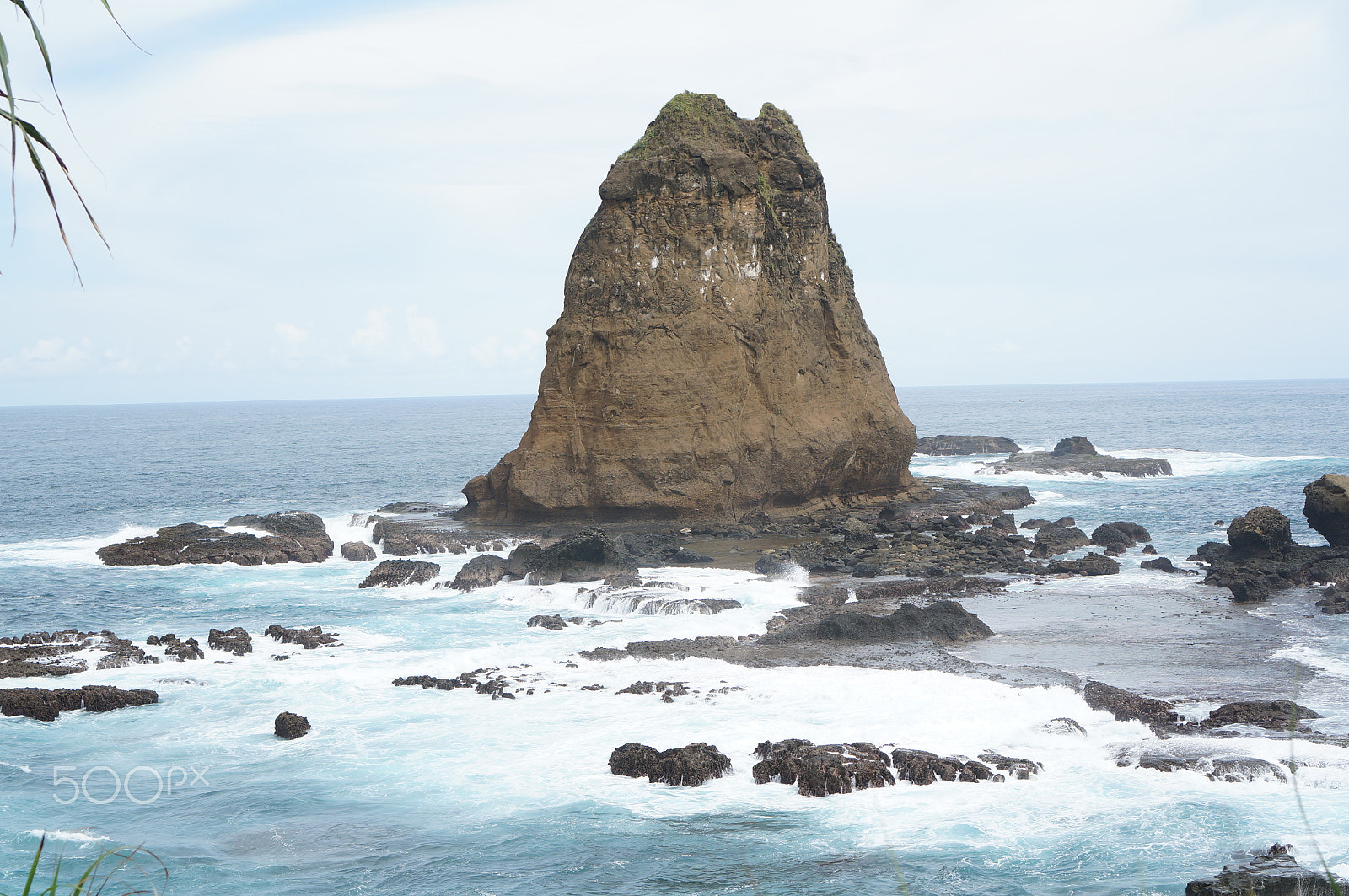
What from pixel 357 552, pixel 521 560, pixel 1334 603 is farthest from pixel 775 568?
pixel 357 552

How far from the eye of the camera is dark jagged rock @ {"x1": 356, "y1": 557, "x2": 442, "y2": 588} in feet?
107

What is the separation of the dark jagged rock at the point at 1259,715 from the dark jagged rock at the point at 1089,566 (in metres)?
13.8

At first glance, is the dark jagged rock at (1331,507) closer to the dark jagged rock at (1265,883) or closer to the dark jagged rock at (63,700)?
the dark jagged rock at (1265,883)

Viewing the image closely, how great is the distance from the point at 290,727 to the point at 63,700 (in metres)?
5.31

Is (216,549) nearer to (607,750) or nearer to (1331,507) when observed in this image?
(607,750)

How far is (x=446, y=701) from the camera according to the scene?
2045 cm

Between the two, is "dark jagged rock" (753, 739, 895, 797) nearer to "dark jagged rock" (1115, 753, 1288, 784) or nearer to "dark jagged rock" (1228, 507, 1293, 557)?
"dark jagged rock" (1115, 753, 1288, 784)

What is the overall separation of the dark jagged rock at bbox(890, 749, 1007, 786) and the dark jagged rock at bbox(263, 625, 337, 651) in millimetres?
15080

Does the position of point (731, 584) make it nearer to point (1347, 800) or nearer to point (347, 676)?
point (347, 676)

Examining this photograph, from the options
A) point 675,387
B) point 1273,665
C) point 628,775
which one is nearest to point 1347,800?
point 1273,665

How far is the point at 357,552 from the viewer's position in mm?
37906

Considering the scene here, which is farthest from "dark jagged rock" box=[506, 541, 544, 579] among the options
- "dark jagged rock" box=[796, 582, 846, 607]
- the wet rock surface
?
the wet rock surface

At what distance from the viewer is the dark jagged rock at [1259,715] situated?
56.3 ft

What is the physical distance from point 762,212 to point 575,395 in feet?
34.6
